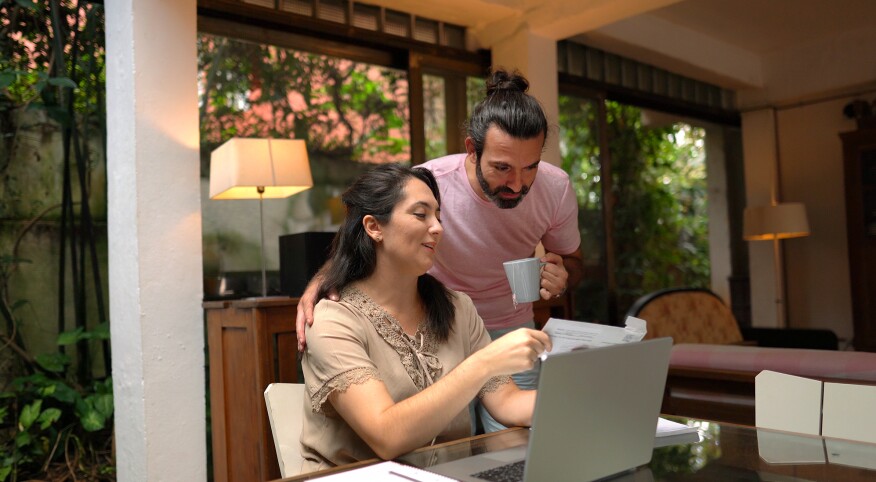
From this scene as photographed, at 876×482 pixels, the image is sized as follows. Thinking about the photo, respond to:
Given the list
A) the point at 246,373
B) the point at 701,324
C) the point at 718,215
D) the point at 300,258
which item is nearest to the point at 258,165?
the point at 300,258

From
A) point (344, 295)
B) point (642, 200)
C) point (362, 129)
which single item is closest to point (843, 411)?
point (344, 295)

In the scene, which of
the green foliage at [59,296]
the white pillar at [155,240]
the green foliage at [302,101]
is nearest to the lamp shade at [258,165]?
the white pillar at [155,240]

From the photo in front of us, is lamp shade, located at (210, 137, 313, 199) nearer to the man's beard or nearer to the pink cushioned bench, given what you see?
the man's beard

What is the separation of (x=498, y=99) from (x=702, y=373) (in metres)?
1.16

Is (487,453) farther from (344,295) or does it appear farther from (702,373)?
(702,373)

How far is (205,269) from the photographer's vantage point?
436 centimetres

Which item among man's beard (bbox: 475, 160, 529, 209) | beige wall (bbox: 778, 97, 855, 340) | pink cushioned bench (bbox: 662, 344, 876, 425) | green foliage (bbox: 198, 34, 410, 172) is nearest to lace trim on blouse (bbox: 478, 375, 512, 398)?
man's beard (bbox: 475, 160, 529, 209)

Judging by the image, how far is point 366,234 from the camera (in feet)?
5.74

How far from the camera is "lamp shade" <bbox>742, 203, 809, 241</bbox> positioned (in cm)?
599

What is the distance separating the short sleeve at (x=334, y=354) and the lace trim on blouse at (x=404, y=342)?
1.7 inches

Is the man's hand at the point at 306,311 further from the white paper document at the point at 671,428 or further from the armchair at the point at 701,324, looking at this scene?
the armchair at the point at 701,324

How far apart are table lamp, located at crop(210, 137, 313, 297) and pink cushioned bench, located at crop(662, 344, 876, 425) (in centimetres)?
159

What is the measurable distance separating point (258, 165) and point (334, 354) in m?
1.66

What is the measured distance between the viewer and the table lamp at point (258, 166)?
2.97 m
